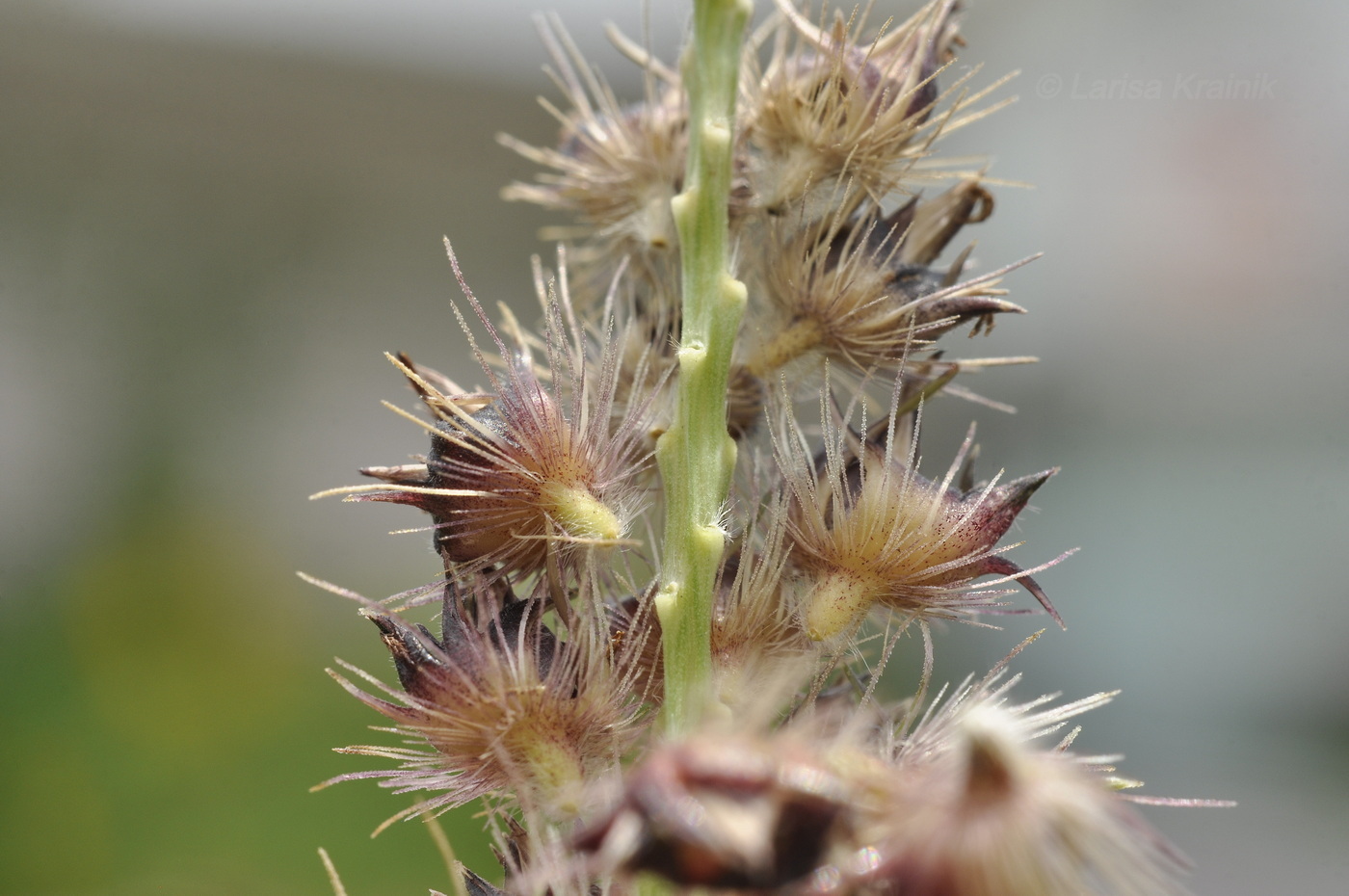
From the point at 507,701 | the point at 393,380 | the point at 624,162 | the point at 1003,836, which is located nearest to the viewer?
the point at 1003,836

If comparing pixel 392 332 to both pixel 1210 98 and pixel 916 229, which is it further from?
pixel 916 229

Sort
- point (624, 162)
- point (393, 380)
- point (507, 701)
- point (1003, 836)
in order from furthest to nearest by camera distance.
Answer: point (393, 380), point (624, 162), point (507, 701), point (1003, 836)

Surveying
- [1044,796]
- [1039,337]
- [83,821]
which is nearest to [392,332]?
[83,821]

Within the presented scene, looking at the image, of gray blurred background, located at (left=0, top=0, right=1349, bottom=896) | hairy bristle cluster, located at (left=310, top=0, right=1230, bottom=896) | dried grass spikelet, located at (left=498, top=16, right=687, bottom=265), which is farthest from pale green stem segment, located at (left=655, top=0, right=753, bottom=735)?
gray blurred background, located at (left=0, top=0, right=1349, bottom=896)

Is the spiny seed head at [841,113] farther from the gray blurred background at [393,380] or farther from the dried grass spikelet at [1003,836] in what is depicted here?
the gray blurred background at [393,380]

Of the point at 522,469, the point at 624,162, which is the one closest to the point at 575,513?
the point at 522,469

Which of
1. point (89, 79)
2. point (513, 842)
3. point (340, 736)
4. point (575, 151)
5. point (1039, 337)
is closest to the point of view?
point (513, 842)

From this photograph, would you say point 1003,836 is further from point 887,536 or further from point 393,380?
point 393,380
